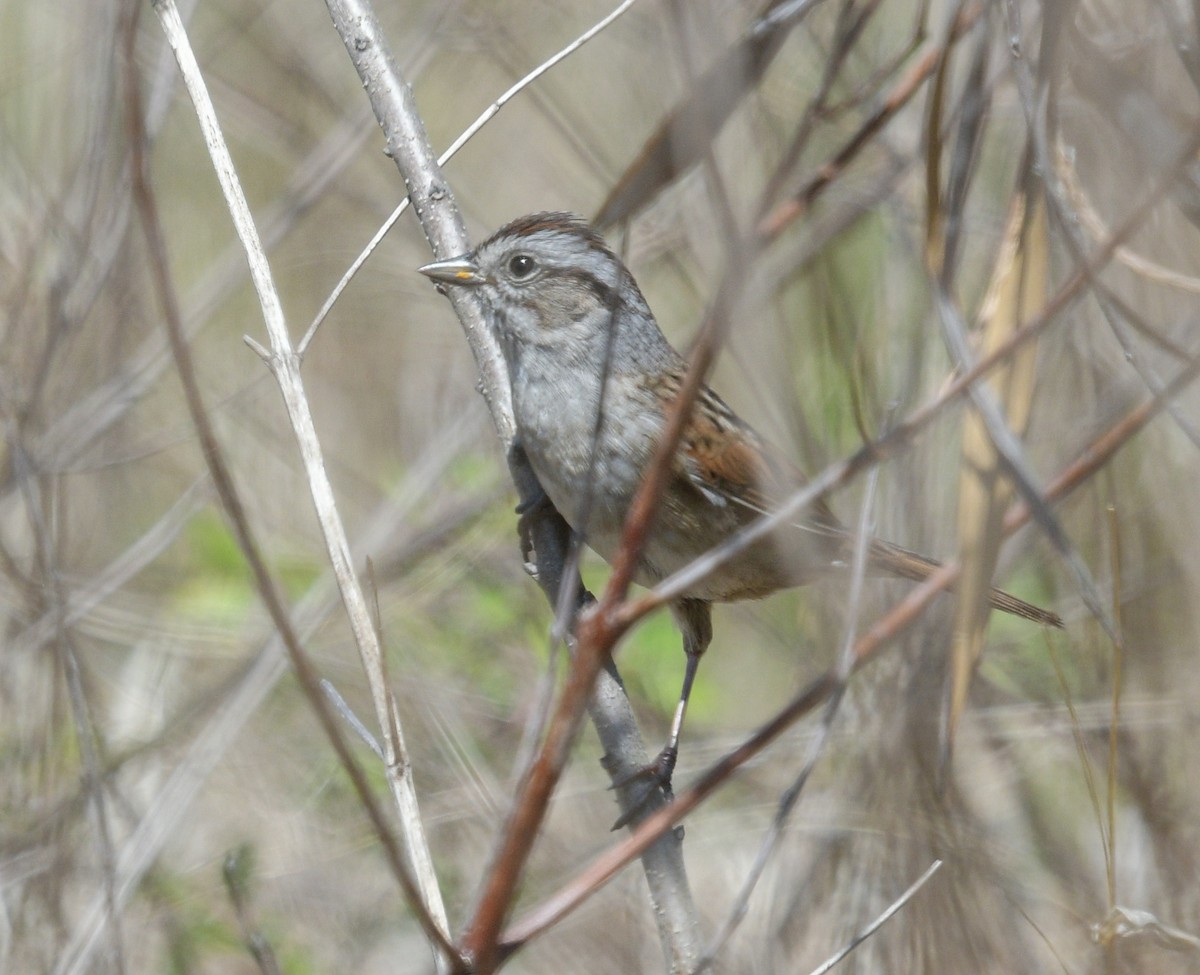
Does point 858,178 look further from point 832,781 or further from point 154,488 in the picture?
point 154,488

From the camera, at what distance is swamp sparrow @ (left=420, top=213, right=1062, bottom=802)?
3209mm

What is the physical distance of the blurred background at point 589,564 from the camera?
2.40m

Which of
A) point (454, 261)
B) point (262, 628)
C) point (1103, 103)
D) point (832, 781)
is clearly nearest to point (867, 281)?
point (832, 781)

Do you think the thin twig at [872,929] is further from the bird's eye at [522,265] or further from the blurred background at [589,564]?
the bird's eye at [522,265]

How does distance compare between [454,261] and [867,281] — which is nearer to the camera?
[454,261]

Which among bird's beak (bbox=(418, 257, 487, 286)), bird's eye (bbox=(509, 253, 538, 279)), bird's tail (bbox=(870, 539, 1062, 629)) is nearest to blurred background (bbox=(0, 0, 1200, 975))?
bird's tail (bbox=(870, 539, 1062, 629))

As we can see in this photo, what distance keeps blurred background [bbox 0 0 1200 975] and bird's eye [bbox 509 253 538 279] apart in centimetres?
26

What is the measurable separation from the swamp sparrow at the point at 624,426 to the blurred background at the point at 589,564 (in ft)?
0.60

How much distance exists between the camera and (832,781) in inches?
155

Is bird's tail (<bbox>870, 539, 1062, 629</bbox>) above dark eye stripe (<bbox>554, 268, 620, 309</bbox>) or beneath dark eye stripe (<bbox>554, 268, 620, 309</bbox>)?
beneath

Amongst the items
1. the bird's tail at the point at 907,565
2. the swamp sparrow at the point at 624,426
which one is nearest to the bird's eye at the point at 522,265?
the swamp sparrow at the point at 624,426

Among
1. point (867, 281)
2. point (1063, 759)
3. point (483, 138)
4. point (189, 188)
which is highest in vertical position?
point (189, 188)

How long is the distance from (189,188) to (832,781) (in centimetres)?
440

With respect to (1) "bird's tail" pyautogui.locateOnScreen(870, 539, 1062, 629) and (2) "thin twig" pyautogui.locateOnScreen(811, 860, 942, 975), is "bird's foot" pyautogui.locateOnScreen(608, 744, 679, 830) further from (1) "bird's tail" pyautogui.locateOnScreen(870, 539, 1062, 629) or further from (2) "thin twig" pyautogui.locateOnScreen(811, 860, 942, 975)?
(1) "bird's tail" pyautogui.locateOnScreen(870, 539, 1062, 629)
